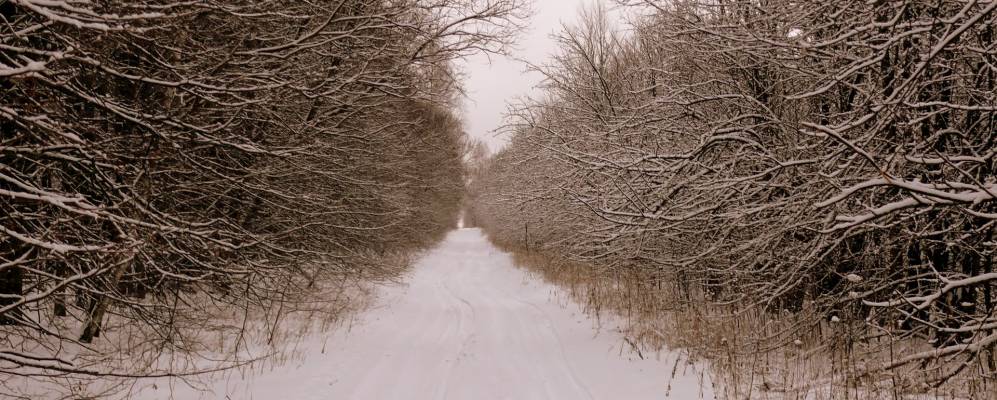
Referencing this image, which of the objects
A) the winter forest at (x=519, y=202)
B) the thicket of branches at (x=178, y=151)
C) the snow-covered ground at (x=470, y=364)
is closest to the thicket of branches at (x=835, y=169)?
the winter forest at (x=519, y=202)

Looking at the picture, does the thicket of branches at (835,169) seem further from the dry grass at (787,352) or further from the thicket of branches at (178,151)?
the thicket of branches at (178,151)

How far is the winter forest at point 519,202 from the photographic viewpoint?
3.64 meters

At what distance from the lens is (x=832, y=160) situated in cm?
459

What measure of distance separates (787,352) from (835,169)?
2.21 m

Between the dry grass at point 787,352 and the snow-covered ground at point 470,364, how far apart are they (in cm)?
37

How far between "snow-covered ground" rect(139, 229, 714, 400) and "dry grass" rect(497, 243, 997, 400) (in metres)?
0.37

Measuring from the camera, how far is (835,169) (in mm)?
5250

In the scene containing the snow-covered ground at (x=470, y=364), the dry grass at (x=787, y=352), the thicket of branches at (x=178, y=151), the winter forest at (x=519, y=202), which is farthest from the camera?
the snow-covered ground at (x=470, y=364)

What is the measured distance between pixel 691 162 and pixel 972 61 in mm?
2914

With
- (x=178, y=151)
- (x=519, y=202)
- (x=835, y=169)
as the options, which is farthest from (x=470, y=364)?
(x=835, y=169)

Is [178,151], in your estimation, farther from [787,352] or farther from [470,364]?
[787,352]

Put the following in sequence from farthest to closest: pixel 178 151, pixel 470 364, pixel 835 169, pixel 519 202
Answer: pixel 519 202 → pixel 470 364 → pixel 835 169 → pixel 178 151

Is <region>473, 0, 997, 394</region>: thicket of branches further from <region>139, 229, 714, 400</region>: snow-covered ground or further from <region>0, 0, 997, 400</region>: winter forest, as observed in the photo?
<region>139, 229, 714, 400</region>: snow-covered ground

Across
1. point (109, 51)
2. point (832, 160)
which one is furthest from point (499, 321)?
point (109, 51)
